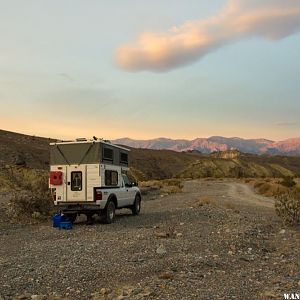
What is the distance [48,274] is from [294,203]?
1114cm

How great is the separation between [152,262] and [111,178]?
9408mm

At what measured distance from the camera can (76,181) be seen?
18406 mm

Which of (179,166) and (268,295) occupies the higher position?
→ (179,166)

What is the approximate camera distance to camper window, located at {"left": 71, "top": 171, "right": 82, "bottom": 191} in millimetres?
18303

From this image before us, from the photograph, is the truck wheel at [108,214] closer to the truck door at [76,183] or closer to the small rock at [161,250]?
the truck door at [76,183]

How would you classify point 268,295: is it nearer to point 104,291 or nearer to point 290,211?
point 104,291

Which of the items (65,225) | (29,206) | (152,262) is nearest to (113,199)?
(65,225)

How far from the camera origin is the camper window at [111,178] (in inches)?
743

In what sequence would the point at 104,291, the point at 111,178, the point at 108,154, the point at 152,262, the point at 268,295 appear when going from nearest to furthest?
the point at 268,295, the point at 104,291, the point at 152,262, the point at 108,154, the point at 111,178

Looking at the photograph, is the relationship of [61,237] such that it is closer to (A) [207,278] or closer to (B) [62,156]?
(B) [62,156]

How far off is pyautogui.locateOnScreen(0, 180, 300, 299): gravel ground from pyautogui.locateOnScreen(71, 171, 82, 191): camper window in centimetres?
194

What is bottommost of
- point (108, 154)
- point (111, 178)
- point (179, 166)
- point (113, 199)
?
point (113, 199)

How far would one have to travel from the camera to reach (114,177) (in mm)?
19781

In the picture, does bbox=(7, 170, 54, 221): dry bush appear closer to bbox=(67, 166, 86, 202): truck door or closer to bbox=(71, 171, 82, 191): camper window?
bbox=(67, 166, 86, 202): truck door
